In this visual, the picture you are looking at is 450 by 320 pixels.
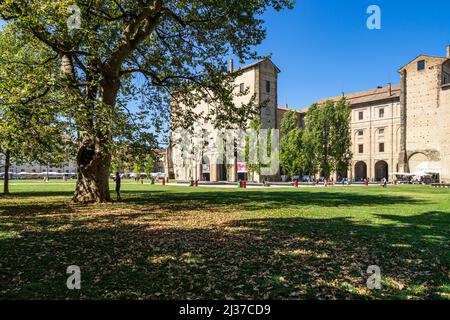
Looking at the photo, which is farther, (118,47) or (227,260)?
(118,47)

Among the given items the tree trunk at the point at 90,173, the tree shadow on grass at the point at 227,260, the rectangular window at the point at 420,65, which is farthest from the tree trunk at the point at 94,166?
the rectangular window at the point at 420,65

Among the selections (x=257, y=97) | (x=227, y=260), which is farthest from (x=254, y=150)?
(x=227, y=260)

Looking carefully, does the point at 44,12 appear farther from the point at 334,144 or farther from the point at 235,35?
the point at 334,144

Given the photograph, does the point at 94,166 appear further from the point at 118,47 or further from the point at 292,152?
the point at 292,152

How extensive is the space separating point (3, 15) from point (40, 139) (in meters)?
6.28

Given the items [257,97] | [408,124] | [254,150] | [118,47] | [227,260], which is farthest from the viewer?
[408,124]

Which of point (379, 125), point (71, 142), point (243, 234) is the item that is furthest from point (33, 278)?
point (379, 125)

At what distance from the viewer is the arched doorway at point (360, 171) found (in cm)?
7806

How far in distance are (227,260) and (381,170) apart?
7711 centimetres

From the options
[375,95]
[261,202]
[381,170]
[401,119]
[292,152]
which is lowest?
[261,202]

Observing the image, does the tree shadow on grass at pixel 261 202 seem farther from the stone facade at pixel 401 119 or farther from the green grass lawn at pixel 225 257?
the stone facade at pixel 401 119

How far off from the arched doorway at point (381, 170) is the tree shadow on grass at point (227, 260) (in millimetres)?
68785

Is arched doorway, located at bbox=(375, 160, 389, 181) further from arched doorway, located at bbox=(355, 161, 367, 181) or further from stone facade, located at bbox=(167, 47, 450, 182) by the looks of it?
arched doorway, located at bbox=(355, 161, 367, 181)

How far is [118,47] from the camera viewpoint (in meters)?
17.5
